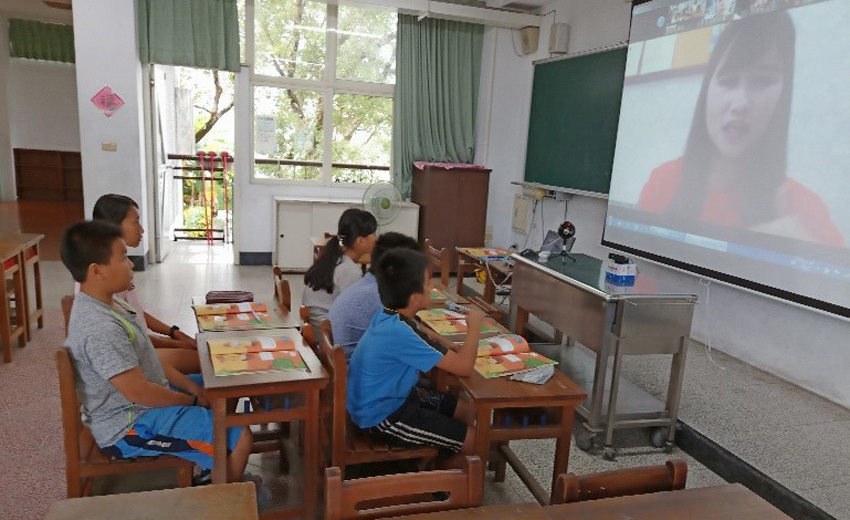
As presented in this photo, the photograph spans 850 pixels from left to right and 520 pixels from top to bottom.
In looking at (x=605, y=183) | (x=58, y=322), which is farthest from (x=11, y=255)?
(x=605, y=183)

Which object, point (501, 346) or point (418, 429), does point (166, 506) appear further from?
point (501, 346)

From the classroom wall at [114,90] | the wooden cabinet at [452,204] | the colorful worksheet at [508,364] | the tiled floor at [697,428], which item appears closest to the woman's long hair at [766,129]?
the tiled floor at [697,428]

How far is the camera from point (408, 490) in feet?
3.95

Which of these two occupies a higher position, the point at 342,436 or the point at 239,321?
the point at 239,321

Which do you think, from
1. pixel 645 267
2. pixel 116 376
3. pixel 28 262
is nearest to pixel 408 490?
pixel 116 376

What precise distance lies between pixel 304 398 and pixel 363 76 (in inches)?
205

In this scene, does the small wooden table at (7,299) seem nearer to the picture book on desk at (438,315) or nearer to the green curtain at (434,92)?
the picture book on desk at (438,315)

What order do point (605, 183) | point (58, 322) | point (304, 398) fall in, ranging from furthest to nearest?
1. point (605, 183)
2. point (58, 322)
3. point (304, 398)

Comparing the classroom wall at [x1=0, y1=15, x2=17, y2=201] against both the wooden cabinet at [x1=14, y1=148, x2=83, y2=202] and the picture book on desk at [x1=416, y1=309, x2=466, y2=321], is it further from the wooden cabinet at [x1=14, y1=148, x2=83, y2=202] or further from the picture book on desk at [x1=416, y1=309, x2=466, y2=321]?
the picture book on desk at [x1=416, y1=309, x2=466, y2=321]

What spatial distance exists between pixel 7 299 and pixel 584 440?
3372mm

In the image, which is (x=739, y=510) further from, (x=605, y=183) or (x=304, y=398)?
(x=605, y=183)

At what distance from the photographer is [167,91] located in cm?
734

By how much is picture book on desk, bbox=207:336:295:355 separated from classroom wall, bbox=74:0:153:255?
14.0ft

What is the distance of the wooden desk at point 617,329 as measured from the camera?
261 cm
